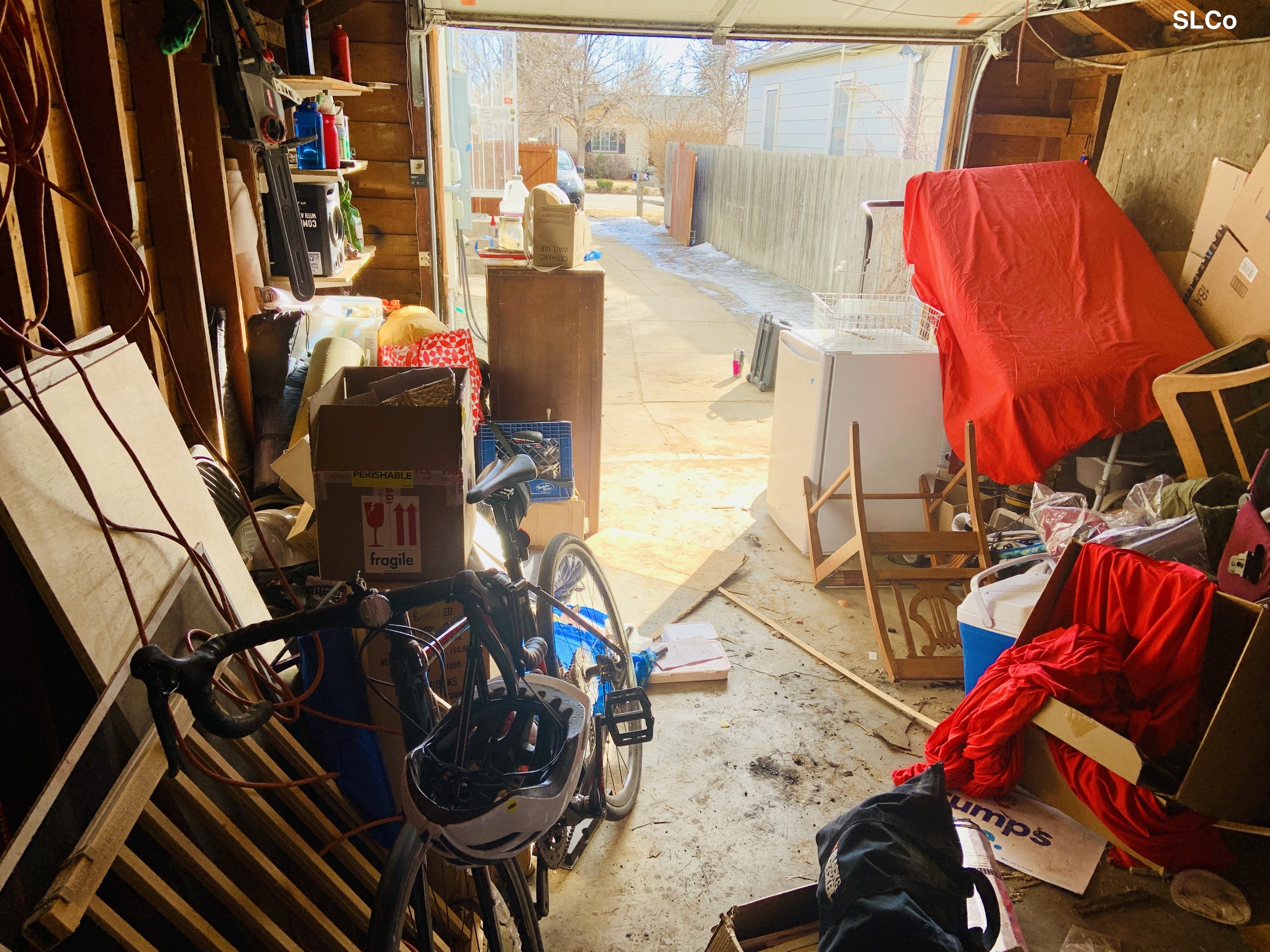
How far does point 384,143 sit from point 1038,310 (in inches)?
130

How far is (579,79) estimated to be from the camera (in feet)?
75.2

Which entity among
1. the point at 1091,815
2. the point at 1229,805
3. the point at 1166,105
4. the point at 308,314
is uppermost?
the point at 1166,105

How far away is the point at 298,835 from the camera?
61.5 inches

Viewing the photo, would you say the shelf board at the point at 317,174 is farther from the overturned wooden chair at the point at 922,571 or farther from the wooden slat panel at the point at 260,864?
the wooden slat panel at the point at 260,864

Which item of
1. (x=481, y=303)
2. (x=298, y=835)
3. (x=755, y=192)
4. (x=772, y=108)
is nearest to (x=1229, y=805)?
(x=298, y=835)

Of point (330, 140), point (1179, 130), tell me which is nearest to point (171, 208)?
point (330, 140)

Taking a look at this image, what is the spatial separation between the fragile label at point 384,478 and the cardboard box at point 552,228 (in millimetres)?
2011

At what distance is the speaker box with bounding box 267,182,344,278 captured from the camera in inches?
133

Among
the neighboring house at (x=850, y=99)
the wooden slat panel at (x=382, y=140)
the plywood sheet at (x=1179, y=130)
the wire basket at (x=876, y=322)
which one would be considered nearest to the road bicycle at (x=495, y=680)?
the wire basket at (x=876, y=322)

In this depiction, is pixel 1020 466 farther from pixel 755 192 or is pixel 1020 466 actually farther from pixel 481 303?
pixel 755 192

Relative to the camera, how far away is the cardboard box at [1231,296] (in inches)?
121

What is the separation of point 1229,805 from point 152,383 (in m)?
2.74

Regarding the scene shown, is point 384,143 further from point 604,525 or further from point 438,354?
point 604,525

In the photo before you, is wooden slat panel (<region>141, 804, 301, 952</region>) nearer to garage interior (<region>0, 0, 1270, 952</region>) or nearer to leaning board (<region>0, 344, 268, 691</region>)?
garage interior (<region>0, 0, 1270, 952</region>)
